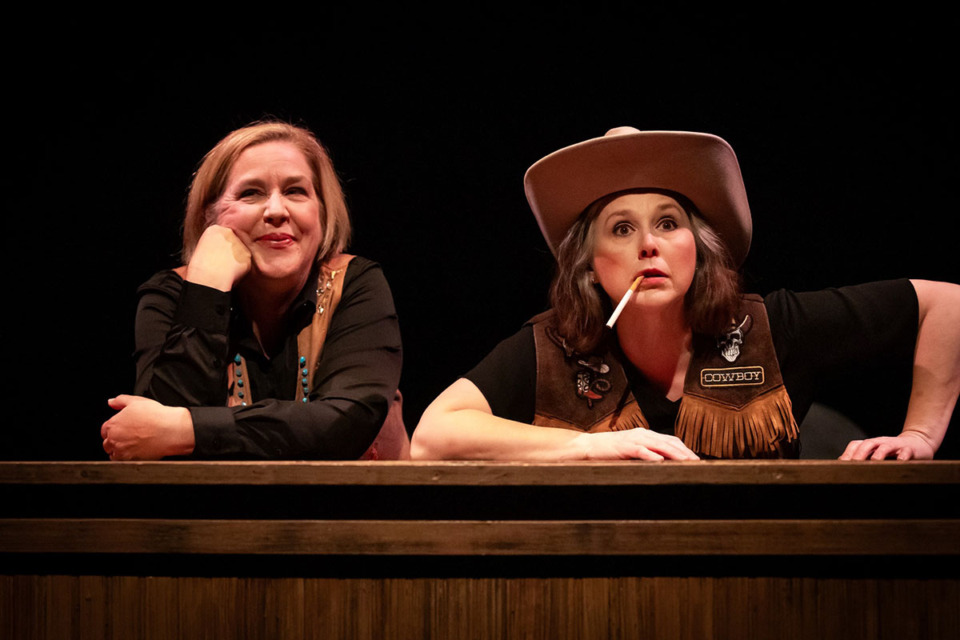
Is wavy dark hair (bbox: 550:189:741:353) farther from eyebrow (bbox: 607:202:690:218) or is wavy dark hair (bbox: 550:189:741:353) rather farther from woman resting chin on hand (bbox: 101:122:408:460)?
woman resting chin on hand (bbox: 101:122:408:460)

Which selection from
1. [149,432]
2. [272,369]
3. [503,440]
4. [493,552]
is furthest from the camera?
[272,369]

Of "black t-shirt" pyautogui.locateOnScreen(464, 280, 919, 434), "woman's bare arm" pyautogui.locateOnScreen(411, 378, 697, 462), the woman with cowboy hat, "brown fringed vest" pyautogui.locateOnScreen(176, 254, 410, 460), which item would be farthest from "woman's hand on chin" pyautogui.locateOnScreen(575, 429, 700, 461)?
"brown fringed vest" pyautogui.locateOnScreen(176, 254, 410, 460)

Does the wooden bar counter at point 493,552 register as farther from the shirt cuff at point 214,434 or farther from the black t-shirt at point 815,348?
the black t-shirt at point 815,348

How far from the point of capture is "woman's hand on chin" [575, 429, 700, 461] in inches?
64.9

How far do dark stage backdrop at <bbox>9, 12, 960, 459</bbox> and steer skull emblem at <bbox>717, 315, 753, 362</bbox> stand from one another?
444 millimetres

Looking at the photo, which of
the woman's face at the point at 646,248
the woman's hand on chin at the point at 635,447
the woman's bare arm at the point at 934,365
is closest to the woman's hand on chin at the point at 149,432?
the woman's hand on chin at the point at 635,447

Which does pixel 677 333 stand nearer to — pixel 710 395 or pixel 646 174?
pixel 710 395

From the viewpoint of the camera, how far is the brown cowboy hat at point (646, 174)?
6.84 ft

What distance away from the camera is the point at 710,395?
6.84ft

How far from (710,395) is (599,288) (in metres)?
0.41

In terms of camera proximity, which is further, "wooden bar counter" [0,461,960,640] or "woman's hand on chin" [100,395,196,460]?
"woman's hand on chin" [100,395,196,460]

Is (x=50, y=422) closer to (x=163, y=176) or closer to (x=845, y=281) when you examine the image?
(x=163, y=176)

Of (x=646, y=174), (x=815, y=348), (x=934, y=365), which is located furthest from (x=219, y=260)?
(x=934, y=365)

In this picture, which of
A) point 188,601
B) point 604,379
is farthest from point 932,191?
point 188,601
